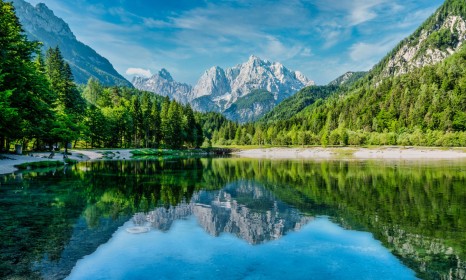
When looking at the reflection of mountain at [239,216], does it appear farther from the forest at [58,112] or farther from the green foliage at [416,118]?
the green foliage at [416,118]

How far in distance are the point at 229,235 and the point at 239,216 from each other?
3675 millimetres

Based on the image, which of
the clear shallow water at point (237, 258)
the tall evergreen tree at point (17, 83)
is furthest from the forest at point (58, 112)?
the clear shallow water at point (237, 258)

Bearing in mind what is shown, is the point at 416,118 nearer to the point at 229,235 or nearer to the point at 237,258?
the point at 229,235

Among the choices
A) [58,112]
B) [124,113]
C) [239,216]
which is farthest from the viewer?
[124,113]

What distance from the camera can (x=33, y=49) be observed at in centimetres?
4900

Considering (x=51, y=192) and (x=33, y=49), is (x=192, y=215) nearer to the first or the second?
(x=51, y=192)

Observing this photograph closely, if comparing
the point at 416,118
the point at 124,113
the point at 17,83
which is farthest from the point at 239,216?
the point at 416,118

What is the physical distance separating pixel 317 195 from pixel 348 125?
7195 inches

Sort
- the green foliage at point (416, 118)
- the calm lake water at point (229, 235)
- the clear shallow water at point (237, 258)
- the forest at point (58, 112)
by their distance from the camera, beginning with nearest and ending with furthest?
1. the clear shallow water at point (237, 258)
2. the calm lake water at point (229, 235)
3. the forest at point (58, 112)
4. the green foliage at point (416, 118)

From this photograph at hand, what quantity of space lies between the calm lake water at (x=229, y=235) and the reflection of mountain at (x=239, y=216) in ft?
0.18

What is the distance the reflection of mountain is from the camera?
47.9 feet

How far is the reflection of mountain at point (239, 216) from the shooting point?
1461 centimetres

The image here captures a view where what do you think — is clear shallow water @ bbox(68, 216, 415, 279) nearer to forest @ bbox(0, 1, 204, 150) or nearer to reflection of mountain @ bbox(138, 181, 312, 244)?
reflection of mountain @ bbox(138, 181, 312, 244)

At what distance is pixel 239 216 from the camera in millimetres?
17562
